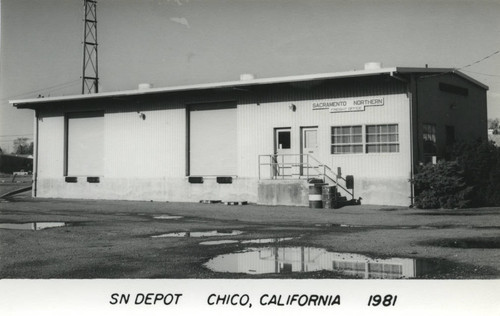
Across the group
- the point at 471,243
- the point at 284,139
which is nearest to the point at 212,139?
the point at 284,139

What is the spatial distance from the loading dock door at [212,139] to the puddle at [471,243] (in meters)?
12.5

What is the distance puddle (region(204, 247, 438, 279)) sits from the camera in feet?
25.2

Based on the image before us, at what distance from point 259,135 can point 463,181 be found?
23.6 feet

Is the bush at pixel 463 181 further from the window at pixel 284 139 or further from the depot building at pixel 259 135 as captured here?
the window at pixel 284 139

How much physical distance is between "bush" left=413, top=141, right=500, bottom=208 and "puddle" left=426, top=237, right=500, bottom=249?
Result: 7.47 meters

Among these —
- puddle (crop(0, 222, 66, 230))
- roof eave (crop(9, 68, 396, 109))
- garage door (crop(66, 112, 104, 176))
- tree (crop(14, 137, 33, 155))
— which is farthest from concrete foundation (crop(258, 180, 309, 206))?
tree (crop(14, 137, 33, 155))

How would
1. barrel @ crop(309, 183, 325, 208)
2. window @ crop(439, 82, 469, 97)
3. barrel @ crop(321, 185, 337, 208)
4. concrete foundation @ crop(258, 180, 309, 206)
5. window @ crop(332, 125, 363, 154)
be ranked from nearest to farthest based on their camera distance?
barrel @ crop(321, 185, 337, 208), barrel @ crop(309, 183, 325, 208), concrete foundation @ crop(258, 180, 309, 206), window @ crop(332, 125, 363, 154), window @ crop(439, 82, 469, 97)

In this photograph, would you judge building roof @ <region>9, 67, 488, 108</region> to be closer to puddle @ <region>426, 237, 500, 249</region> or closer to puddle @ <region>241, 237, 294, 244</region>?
puddle @ <region>426, 237, 500, 249</region>

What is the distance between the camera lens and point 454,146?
19859mm

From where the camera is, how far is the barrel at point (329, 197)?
18.4 m

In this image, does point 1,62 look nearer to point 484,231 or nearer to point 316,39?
point 316,39

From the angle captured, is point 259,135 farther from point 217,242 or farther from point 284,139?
point 217,242

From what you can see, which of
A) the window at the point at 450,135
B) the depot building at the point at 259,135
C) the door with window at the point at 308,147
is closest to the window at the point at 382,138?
the depot building at the point at 259,135

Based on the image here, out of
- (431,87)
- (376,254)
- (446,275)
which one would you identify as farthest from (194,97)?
(446,275)
